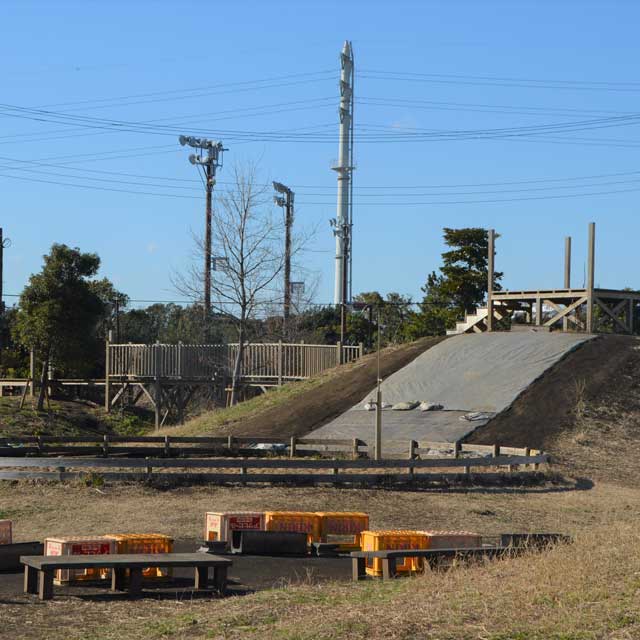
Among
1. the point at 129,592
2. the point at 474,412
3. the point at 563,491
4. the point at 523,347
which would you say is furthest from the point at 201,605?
the point at 523,347

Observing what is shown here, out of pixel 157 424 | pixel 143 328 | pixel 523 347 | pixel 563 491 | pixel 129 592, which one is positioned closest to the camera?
pixel 129 592

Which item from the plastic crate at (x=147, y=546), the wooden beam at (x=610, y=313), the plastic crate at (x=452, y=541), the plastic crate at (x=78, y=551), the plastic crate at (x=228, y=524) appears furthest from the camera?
the wooden beam at (x=610, y=313)

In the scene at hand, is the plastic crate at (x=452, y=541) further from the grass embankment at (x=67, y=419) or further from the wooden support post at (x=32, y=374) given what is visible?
the wooden support post at (x=32, y=374)

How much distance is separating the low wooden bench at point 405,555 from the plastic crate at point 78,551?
3.26 metres

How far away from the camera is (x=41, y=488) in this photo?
22.1 metres

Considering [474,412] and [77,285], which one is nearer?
[474,412]

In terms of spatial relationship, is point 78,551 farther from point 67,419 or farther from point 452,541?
point 67,419

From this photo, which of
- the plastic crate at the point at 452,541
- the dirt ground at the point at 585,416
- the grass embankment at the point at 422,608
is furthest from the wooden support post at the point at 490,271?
the plastic crate at the point at 452,541

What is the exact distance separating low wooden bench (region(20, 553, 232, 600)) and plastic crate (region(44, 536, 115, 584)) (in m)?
0.48

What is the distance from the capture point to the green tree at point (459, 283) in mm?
57406

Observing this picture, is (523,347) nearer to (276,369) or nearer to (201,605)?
(276,369)

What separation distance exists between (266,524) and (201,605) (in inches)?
208

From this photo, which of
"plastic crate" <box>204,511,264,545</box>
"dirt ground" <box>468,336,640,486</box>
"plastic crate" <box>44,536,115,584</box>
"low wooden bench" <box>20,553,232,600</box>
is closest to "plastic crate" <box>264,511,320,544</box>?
"plastic crate" <box>204,511,264,545</box>

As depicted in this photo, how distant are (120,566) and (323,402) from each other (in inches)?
957
